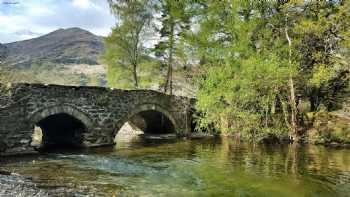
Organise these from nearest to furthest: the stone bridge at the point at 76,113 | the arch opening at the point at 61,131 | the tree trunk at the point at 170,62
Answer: the stone bridge at the point at 76,113 → the arch opening at the point at 61,131 → the tree trunk at the point at 170,62

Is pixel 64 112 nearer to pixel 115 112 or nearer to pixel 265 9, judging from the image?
pixel 115 112

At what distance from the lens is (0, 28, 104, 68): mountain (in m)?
113

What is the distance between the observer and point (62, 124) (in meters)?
26.0

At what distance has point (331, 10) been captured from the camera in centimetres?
2494

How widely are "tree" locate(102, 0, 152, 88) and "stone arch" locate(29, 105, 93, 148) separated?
13230 mm

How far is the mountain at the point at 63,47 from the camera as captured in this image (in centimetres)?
11294

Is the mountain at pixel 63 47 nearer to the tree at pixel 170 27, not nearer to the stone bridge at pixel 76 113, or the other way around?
the tree at pixel 170 27

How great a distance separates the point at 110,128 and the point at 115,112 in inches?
38.9

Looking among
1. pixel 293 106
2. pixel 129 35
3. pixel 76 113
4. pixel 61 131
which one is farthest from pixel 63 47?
pixel 293 106

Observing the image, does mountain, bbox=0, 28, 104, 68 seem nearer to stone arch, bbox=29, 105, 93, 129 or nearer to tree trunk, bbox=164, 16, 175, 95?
tree trunk, bbox=164, 16, 175, 95

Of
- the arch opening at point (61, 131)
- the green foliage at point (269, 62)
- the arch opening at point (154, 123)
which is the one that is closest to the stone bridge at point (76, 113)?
the arch opening at point (61, 131)

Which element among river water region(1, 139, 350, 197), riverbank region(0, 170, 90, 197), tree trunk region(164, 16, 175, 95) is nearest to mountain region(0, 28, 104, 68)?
tree trunk region(164, 16, 175, 95)

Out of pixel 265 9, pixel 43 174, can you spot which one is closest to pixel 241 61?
pixel 265 9

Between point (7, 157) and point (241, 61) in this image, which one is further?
point (241, 61)
